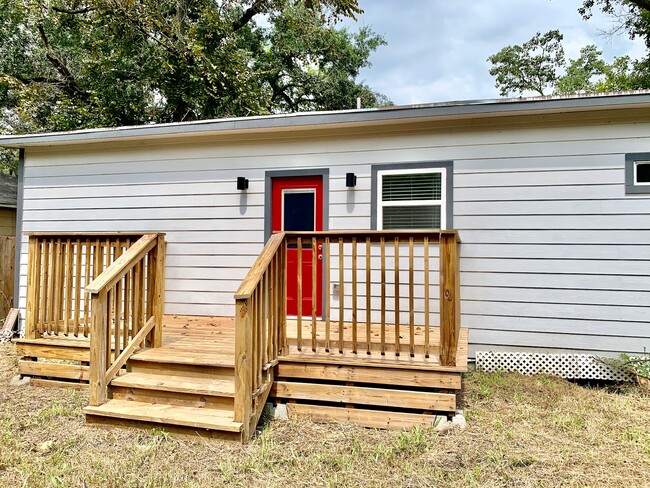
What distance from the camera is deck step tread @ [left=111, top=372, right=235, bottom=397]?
3.27m

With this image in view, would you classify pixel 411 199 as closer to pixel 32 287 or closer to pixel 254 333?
pixel 254 333

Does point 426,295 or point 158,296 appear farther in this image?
point 158,296

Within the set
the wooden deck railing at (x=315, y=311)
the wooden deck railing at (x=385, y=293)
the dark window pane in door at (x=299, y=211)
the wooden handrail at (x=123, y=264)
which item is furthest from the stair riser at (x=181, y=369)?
the dark window pane in door at (x=299, y=211)

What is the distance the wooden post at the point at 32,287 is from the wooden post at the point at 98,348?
1.37 metres

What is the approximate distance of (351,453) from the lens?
290 centimetres

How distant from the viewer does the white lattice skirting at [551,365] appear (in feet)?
14.1

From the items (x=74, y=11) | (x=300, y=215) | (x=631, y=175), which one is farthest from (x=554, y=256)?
(x=74, y=11)

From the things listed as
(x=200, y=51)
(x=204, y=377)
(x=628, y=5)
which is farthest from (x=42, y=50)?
(x=628, y=5)

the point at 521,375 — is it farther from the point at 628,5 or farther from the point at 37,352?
the point at 628,5

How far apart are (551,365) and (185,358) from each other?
3.66 metres

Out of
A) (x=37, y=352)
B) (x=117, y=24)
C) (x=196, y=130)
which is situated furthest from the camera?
(x=117, y=24)

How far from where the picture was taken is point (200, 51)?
11164 millimetres

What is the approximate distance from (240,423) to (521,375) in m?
2.99

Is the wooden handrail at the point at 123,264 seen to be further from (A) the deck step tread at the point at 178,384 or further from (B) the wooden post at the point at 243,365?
(B) the wooden post at the point at 243,365
